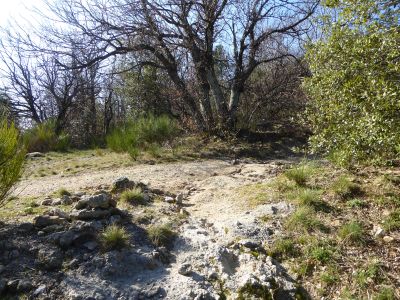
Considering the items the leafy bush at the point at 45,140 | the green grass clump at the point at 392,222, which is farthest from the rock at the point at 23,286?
the leafy bush at the point at 45,140

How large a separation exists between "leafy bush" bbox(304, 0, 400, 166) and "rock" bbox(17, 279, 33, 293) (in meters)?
3.24

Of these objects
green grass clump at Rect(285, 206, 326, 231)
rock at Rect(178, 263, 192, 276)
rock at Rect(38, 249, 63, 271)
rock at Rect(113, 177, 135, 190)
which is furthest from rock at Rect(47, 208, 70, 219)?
green grass clump at Rect(285, 206, 326, 231)

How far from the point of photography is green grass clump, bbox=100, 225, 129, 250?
3.37 metres

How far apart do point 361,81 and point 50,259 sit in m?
3.36

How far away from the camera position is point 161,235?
363 centimetres

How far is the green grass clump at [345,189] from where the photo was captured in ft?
14.3

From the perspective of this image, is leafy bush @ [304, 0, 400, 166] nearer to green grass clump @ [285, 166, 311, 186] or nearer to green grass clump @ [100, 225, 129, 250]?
green grass clump @ [285, 166, 311, 186]

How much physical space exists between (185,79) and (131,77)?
12.8ft

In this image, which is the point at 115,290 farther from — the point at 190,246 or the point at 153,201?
the point at 153,201

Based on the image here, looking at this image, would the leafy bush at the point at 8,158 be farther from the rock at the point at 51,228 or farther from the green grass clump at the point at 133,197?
the green grass clump at the point at 133,197

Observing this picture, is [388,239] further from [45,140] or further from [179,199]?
[45,140]

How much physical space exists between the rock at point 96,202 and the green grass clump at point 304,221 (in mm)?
1907

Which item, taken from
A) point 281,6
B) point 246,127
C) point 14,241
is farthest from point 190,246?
point 281,6

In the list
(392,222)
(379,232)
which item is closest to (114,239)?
(379,232)
